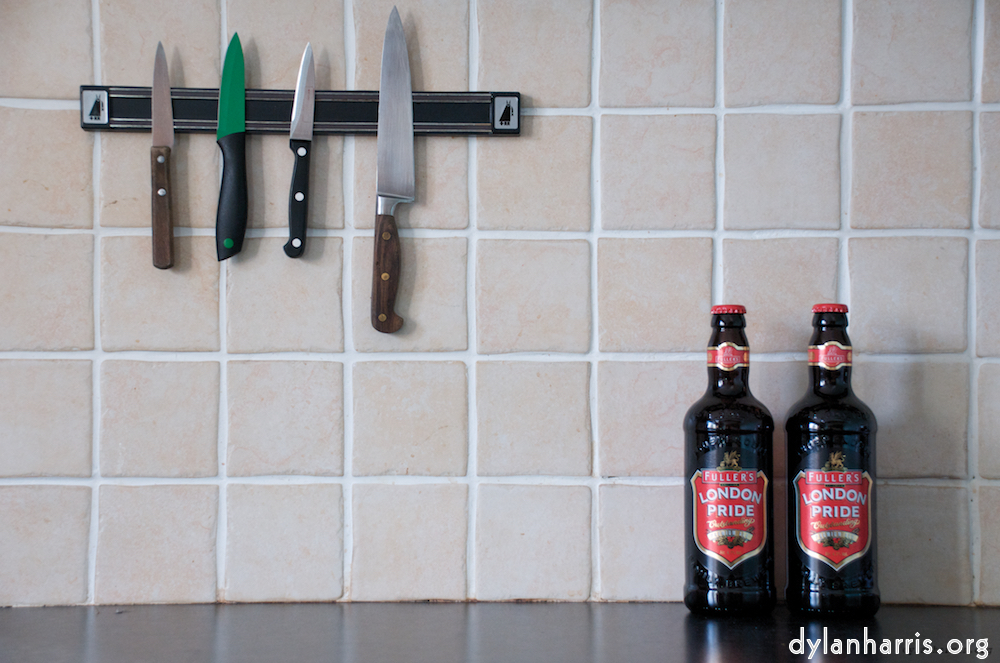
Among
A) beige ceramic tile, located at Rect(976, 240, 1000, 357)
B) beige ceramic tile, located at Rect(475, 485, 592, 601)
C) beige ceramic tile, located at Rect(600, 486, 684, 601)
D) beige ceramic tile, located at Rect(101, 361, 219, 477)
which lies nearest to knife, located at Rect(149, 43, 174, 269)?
beige ceramic tile, located at Rect(101, 361, 219, 477)

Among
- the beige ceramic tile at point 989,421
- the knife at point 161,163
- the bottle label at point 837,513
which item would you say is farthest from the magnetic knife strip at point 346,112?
the beige ceramic tile at point 989,421

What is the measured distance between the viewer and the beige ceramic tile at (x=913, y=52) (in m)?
0.90

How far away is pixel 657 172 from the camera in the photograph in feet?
2.99

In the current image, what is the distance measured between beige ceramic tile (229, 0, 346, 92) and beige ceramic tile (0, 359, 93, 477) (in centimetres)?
42

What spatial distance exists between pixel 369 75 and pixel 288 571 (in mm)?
658

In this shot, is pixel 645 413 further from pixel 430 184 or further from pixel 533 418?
pixel 430 184

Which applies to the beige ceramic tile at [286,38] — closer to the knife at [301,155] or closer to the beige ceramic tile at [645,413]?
the knife at [301,155]

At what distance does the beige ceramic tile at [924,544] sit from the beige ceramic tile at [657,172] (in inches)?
17.3

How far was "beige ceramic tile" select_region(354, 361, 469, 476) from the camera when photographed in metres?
0.90

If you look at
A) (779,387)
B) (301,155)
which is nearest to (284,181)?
(301,155)

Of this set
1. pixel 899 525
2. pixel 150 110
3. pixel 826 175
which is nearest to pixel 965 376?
pixel 899 525

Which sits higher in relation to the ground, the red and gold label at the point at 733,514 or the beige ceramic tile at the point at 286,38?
the beige ceramic tile at the point at 286,38

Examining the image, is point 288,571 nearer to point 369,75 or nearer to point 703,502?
point 703,502

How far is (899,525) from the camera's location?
89cm
